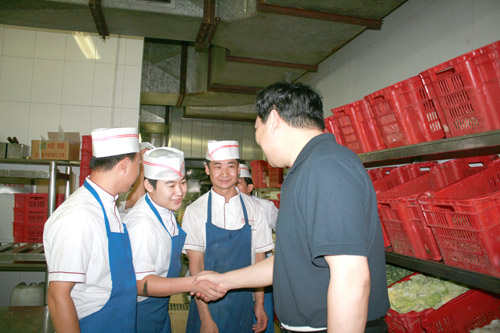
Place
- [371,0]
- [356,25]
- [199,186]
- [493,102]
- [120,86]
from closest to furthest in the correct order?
[493,102] < [371,0] < [356,25] < [120,86] < [199,186]

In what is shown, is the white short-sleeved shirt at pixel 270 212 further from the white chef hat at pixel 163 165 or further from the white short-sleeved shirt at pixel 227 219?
the white chef hat at pixel 163 165

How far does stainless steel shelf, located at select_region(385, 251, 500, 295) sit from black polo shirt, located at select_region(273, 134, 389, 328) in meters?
0.67

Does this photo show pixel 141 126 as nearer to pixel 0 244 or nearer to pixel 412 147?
pixel 0 244

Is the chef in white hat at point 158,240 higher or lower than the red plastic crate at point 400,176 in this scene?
lower

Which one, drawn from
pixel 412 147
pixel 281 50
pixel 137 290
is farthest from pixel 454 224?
pixel 281 50

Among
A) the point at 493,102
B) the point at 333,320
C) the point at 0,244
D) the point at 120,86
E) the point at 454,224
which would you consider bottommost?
the point at 0,244

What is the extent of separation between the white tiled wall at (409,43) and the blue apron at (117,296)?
9.32ft

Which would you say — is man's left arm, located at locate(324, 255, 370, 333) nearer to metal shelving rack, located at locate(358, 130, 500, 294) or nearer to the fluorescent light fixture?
metal shelving rack, located at locate(358, 130, 500, 294)

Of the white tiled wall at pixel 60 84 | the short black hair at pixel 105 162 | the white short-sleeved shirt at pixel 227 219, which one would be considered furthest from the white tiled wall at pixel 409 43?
the white tiled wall at pixel 60 84

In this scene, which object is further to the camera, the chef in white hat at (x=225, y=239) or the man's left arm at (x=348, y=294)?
the chef in white hat at (x=225, y=239)

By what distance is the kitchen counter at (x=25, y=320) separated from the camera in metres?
2.36

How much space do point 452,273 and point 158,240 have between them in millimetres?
1691

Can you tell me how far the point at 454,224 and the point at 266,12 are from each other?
246 cm

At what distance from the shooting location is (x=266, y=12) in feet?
10.5
